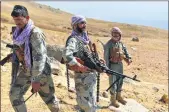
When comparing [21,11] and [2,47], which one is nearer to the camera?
[21,11]

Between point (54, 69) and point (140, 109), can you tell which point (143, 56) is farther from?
point (140, 109)

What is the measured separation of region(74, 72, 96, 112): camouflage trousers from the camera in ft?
20.2

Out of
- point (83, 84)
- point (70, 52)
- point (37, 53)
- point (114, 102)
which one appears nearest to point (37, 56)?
point (37, 53)

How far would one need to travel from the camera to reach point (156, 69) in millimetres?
20125

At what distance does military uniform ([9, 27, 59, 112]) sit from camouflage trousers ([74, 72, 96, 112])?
430 millimetres

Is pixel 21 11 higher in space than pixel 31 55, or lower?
higher

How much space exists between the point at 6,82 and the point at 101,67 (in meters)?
4.89

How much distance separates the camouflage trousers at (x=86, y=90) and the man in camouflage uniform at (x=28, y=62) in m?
0.43

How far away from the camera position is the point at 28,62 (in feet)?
18.5

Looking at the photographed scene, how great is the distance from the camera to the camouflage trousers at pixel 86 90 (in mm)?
6156

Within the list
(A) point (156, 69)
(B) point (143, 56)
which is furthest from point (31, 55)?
(B) point (143, 56)

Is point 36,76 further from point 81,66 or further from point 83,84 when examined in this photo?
point 83,84

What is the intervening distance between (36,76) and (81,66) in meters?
0.74

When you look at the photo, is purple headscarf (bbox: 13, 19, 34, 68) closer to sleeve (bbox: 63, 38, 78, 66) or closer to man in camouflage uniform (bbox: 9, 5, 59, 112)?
man in camouflage uniform (bbox: 9, 5, 59, 112)
